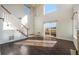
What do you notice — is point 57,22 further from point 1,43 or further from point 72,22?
point 1,43

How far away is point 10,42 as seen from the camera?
2078mm

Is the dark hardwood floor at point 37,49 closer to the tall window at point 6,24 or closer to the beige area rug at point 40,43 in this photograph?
the beige area rug at point 40,43

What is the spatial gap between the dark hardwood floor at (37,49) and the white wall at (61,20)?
0.55ft

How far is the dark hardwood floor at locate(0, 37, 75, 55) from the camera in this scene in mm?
1973

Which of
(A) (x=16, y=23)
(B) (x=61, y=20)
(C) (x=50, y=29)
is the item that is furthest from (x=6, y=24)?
(B) (x=61, y=20)

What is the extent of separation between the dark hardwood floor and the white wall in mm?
169

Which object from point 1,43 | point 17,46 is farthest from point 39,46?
point 1,43

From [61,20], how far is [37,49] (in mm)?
807

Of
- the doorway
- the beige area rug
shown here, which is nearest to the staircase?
the beige area rug

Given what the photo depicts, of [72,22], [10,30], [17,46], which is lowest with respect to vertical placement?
[17,46]

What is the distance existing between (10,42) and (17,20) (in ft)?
1.61
